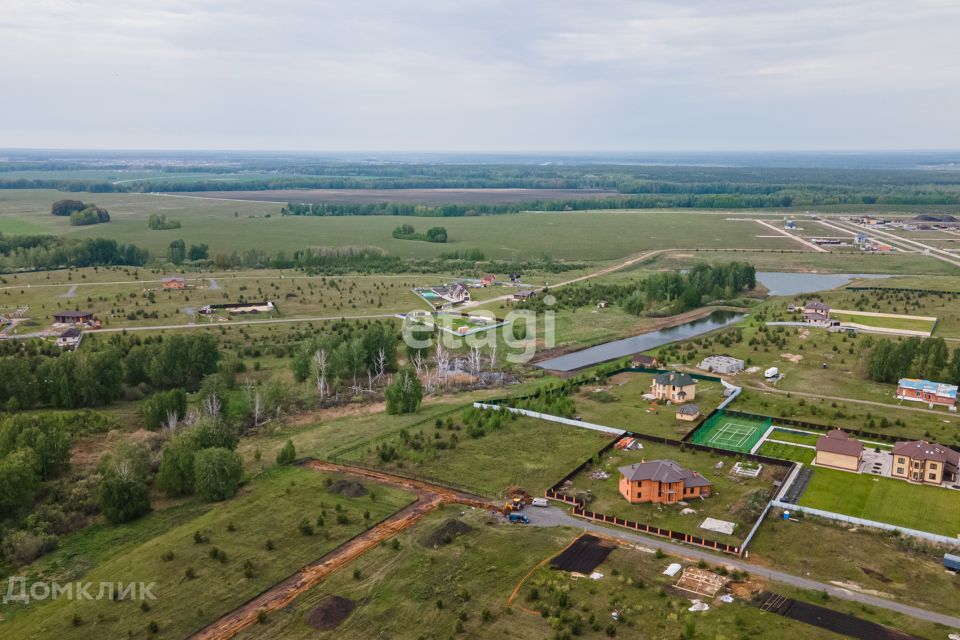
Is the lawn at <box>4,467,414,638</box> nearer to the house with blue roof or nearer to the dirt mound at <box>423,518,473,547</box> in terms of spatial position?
the dirt mound at <box>423,518,473,547</box>

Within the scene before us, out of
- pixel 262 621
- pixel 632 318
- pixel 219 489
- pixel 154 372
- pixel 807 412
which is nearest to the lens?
pixel 262 621

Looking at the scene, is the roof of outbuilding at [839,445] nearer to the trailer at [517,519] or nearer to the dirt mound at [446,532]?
the trailer at [517,519]

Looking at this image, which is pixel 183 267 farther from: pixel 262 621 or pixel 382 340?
pixel 262 621

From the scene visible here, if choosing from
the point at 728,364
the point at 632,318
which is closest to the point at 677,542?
the point at 728,364

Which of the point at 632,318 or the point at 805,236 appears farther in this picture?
the point at 805,236

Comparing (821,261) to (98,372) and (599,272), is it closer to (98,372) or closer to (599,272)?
(599,272)

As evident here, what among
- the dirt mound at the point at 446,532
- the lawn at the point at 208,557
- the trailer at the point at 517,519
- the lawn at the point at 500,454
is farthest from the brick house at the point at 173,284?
the trailer at the point at 517,519

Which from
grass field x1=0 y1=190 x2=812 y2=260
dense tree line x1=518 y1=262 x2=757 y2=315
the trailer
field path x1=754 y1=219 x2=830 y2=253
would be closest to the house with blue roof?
the trailer
